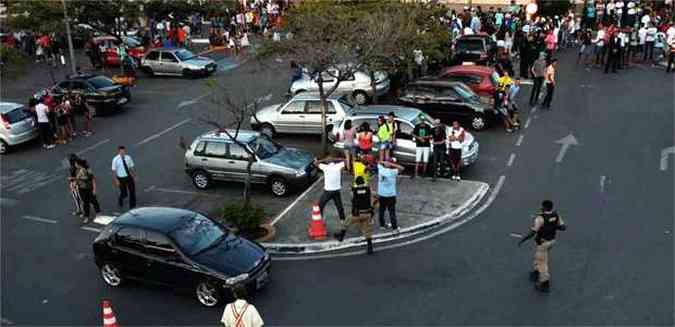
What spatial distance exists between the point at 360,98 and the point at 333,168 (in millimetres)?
11268

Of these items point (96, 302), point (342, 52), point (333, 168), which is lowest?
point (96, 302)

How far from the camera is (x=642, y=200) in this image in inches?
604

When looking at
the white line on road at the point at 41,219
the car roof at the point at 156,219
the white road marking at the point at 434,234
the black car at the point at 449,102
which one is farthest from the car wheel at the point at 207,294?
the black car at the point at 449,102

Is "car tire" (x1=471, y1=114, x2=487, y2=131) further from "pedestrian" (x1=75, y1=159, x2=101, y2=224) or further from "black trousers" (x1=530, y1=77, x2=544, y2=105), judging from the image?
"pedestrian" (x1=75, y1=159, x2=101, y2=224)

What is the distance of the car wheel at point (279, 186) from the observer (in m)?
16.8

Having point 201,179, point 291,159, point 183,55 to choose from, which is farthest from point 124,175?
point 183,55

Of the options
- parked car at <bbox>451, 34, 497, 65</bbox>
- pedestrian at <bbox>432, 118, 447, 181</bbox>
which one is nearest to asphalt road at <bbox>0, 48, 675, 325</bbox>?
pedestrian at <bbox>432, 118, 447, 181</bbox>

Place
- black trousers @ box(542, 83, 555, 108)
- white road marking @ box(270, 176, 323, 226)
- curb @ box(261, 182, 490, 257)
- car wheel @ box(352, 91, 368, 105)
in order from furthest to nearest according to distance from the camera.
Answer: car wheel @ box(352, 91, 368, 105) → black trousers @ box(542, 83, 555, 108) → white road marking @ box(270, 176, 323, 226) → curb @ box(261, 182, 490, 257)

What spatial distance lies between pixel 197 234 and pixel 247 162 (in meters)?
4.78

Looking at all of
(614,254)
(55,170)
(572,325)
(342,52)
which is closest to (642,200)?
(614,254)

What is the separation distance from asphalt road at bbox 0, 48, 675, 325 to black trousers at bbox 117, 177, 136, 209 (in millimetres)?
374

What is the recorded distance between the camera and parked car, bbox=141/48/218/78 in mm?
31812

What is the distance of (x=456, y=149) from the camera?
16.9 metres

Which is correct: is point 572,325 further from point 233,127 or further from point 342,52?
point 233,127
